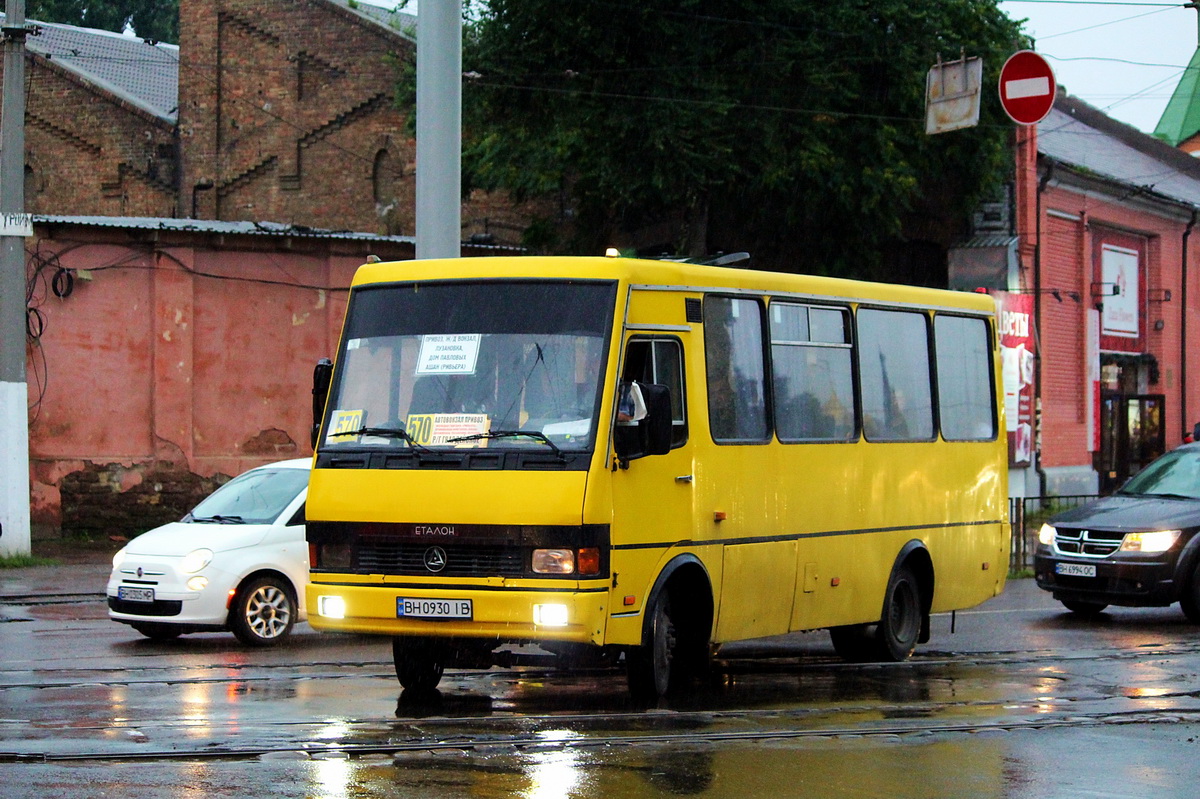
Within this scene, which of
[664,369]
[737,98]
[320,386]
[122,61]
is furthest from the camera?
[122,61]

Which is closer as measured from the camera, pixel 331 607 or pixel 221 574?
pixel 331 607

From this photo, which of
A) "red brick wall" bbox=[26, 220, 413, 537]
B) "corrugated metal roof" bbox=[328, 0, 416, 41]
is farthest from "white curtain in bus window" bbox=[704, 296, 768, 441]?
"corrugated metal roof" bbox=[328, 0, 416, 41]

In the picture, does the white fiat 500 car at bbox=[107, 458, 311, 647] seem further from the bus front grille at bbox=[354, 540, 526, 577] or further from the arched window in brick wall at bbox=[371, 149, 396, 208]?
the arched window in brick wall at bbox=[371, 149, 396, 208]

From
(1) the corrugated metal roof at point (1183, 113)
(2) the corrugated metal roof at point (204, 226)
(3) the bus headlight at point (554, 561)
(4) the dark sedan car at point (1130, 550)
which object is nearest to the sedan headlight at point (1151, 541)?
(4) the dark sedan car at point (1130, 550)

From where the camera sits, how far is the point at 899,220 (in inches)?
1163

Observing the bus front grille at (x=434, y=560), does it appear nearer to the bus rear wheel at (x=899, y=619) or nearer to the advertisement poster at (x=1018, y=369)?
the bus rear wheel at (x=899, y=619)

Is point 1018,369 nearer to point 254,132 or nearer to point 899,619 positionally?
point 899,619

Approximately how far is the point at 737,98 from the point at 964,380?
587 inches

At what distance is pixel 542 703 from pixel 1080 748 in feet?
10.9

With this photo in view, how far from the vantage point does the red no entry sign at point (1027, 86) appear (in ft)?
66.6

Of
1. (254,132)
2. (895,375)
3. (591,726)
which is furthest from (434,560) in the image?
(254,132)

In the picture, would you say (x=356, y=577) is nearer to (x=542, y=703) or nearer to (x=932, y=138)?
(x=542, y=703)

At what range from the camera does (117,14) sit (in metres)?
60.3

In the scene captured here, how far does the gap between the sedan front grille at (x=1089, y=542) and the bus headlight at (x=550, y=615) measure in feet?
27.5
